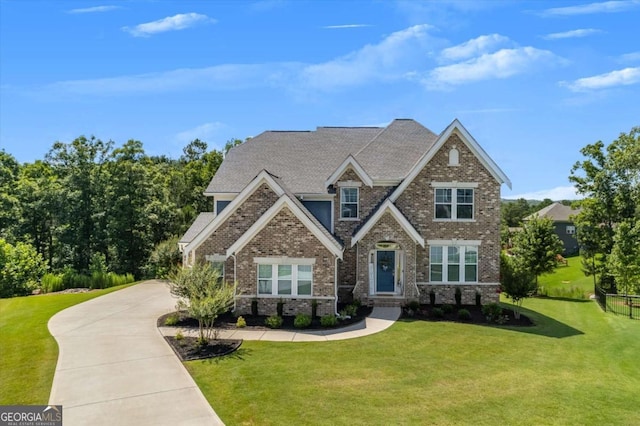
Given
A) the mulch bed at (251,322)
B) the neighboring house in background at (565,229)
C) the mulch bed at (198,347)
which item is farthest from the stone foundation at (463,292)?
the neighboring house in background at (565,229)

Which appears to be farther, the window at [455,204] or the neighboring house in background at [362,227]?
the window at [455,204]

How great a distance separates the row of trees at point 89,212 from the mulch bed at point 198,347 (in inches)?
941

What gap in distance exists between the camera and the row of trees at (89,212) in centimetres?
3600

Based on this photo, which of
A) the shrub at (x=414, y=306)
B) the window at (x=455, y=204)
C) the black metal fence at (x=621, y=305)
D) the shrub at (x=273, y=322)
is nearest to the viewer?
the shrub at (x=273, y=322)

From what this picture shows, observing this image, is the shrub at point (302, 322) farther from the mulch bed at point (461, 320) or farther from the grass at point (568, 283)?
Result: the grass at point (568, 283)

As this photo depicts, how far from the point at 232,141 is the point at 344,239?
121 feet

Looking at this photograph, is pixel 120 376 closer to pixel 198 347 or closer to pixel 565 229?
pixel 198 347

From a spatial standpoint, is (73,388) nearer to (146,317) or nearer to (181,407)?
(181,407)

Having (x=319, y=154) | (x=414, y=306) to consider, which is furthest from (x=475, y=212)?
(x=319, y=154)

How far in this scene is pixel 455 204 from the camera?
74.3ft

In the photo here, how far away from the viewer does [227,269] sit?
2003cm

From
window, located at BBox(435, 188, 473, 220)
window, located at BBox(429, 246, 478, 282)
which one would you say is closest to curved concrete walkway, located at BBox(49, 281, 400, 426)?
window, located at BBox(429, 246, 478, 282)

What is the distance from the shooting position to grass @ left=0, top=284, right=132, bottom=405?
34.1 ft

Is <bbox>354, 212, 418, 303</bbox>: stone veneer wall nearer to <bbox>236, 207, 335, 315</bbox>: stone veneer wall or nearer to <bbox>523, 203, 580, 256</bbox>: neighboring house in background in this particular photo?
<bbox>236, 207, 335, 315</bbox>: stone veneer wall
